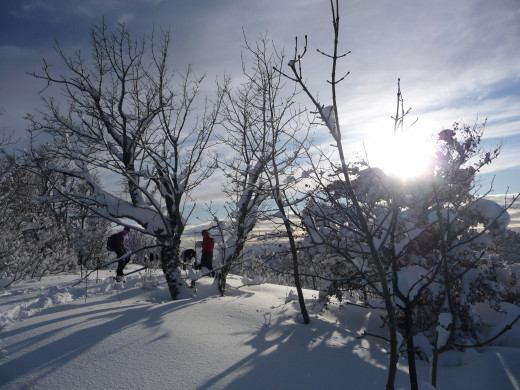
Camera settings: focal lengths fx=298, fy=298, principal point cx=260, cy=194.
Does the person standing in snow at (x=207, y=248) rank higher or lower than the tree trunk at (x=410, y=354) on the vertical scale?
higher

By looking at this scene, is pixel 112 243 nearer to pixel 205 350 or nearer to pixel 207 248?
pixel 207 248

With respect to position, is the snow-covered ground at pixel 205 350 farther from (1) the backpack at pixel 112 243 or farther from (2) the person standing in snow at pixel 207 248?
(1) the backpack at pixel 112 243

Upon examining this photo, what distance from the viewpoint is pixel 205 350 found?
3713 millimetres

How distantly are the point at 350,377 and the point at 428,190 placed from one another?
3.47 meters

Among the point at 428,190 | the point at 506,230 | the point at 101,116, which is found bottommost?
the point at 506,230

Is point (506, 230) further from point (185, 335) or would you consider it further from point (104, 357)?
point (104, 357)

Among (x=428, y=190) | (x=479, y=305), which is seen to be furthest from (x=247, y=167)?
(x=479, y=305)

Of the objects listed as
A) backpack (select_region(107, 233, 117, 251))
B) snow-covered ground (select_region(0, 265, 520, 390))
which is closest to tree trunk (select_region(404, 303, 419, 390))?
snow-covered ground (select_region(0, 265, 520, 390))

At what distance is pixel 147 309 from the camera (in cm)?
534

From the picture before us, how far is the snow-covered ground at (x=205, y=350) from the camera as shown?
10.3 feet

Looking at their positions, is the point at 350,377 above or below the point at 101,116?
below

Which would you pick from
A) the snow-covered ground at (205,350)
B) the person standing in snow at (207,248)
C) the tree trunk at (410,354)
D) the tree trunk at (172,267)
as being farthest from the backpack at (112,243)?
the tree trunk at (410,354)

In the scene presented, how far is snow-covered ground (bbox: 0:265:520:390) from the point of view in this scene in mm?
3154

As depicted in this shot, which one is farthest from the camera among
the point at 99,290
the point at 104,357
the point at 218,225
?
the point at 99,290
